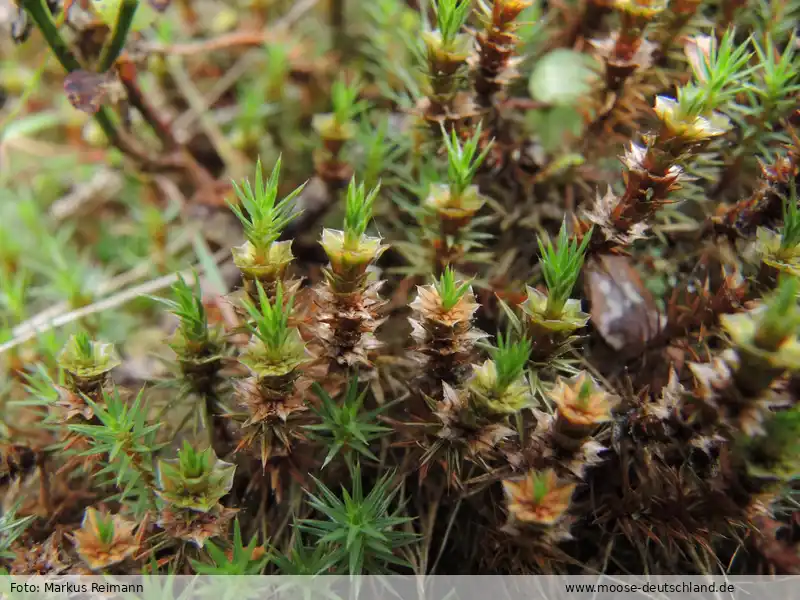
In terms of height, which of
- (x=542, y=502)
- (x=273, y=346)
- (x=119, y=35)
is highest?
(x=119, y=35)

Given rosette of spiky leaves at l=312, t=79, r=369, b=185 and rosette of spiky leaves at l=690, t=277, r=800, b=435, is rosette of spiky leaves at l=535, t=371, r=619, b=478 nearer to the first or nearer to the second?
rosette of spiky leaves at l=690, t=277, r=800, b=435

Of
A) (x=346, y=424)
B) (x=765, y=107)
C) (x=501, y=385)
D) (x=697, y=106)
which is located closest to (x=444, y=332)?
(x=501, y=385)

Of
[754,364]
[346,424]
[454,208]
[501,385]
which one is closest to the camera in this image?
[754,364]

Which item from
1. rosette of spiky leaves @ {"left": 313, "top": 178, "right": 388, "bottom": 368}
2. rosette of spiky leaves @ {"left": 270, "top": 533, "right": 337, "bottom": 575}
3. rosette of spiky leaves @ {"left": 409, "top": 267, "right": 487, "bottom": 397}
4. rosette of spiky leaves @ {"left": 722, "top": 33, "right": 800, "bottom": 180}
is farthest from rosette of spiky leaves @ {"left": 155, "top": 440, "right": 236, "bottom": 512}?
rosette of spiky leaves @ {"left": 722, "top": 33, "right": 800, "bottom": 180}

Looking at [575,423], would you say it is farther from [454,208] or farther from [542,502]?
[454,208]

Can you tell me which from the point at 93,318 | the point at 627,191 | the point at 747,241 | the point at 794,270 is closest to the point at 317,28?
the point at 93,318
